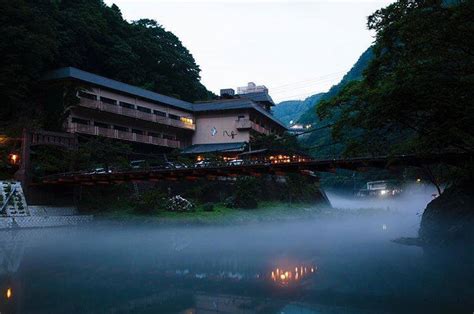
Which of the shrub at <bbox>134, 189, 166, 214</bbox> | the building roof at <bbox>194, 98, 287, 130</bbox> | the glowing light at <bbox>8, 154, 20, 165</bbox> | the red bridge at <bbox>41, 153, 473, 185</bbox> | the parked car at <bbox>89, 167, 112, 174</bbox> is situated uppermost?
the building roof at <bbox>194, 98, 287, 130</bbox>

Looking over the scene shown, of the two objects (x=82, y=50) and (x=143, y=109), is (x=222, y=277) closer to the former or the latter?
(x=143, y=109)

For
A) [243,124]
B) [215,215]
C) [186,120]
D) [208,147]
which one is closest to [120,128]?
[186,120]

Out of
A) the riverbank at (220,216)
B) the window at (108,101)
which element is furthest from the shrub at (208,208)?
the window at (108,101)

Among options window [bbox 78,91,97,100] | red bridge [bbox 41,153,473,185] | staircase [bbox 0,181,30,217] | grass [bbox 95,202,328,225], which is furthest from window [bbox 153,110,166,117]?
staircase [bbox 0,181,30,217]

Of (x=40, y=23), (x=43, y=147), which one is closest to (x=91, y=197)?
(x=43, y=147)

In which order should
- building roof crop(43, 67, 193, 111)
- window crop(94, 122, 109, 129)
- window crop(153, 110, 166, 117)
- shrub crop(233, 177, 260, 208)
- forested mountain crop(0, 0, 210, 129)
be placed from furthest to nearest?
window crop(153, 110, 166, 117), window crop(94, 122, 109, 129), building roof crop(43, 67, 193, 111), shrub crop(233, 177, 260, 208), forested mountain crop(0, 0, 210, 129)

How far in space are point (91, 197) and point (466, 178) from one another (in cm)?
2350

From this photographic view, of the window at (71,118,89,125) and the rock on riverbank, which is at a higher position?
the window at (71,118,89,125)

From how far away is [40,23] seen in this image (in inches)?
1312

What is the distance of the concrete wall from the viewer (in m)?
44.3

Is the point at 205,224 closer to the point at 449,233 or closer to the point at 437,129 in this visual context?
the point at 449,233

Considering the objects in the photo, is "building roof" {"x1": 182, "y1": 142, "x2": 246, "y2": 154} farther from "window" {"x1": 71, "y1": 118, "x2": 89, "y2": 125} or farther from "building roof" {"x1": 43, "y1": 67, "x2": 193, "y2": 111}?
"window" {"x1": 71, "y1": 118, "x2": 89, "y2": 125}

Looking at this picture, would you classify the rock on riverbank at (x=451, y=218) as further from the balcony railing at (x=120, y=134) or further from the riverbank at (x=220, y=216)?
the balcony railing at (x=120, y=134)

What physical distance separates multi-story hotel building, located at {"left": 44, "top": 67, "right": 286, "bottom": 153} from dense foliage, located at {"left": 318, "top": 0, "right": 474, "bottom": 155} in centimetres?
2407
